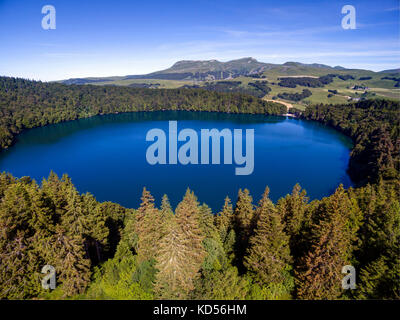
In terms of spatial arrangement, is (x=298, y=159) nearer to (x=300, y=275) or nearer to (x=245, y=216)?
(x=245, y=216)

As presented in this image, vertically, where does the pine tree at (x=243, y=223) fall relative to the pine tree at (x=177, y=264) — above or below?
below

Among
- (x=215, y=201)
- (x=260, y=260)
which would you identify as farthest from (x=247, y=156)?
(x=260, y=260)

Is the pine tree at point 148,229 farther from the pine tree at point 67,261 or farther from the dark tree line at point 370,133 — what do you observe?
the dark tree line at point 370,133

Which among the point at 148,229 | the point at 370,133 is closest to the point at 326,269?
the point at 148,229

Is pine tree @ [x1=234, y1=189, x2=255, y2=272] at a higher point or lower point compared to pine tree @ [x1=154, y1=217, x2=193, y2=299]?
lower

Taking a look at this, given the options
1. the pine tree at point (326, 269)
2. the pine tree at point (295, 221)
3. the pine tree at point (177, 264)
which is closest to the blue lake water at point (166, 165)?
the pine tree at point (295, 221)

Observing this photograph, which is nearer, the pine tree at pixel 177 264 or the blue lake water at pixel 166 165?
the pine tree at pixel 177 264

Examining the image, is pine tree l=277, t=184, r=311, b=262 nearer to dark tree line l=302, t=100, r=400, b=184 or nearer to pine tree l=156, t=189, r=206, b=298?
pine tree l=156, t=189, r=206, b=298

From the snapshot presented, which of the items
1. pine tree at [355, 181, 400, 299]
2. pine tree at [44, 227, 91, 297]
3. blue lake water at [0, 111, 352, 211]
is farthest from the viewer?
blue lake water at [0, 111, 352, 211]

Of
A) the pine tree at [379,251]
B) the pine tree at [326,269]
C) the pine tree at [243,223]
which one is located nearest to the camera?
the pine tree at [379,251]

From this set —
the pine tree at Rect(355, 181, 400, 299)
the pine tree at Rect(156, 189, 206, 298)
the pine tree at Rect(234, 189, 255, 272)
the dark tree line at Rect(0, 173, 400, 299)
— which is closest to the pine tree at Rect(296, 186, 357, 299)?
the dark tree line at Rect(0, 173, 400, 299)
